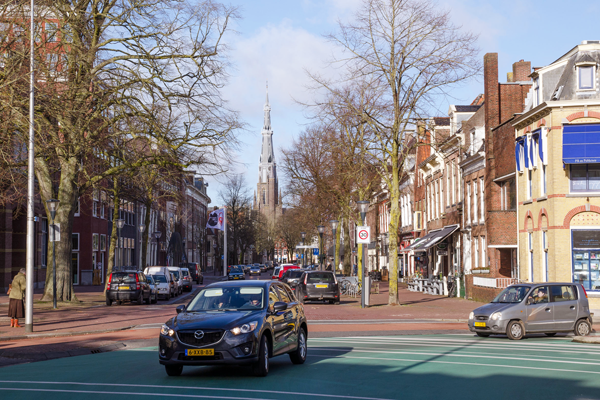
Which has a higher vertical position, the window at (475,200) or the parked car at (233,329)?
the window at (475,200)

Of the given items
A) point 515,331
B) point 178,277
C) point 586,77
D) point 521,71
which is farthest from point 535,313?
point 178,277

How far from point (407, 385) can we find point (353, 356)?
374cm

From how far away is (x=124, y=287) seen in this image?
3266cm

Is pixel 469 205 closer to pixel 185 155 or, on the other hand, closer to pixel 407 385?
pixel 185 155

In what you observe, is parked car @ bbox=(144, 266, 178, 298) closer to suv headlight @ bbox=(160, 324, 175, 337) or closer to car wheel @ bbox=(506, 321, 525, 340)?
car wheel @ bbox=(506, 321, 525, 340)

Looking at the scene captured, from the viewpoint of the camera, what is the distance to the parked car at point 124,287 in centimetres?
3253

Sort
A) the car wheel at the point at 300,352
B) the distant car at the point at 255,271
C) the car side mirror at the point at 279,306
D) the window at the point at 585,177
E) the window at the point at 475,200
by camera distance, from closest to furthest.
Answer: the car side mirror at the point at 279,306 < the car wheel at the point at 300,352 < the window at the point at 585,177 < the window at the point at 475,200 < the distant car at the point at 255,271

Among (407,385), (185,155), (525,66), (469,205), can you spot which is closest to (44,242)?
(185,155)

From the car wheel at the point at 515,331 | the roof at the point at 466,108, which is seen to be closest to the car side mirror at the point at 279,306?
the car wheel at the point at 515,331

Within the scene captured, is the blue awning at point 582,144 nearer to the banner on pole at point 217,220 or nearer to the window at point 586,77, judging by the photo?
the window at point 586,77

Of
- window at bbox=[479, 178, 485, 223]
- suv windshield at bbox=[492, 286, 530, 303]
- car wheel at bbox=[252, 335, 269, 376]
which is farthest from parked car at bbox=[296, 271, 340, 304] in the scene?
car wheel at bbox=[252, 335, 269, 376]

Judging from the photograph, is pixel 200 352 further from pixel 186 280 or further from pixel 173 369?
pixel 186 280

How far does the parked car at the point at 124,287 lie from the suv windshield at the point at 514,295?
1895 centimetres

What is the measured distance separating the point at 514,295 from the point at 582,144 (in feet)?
37.8
